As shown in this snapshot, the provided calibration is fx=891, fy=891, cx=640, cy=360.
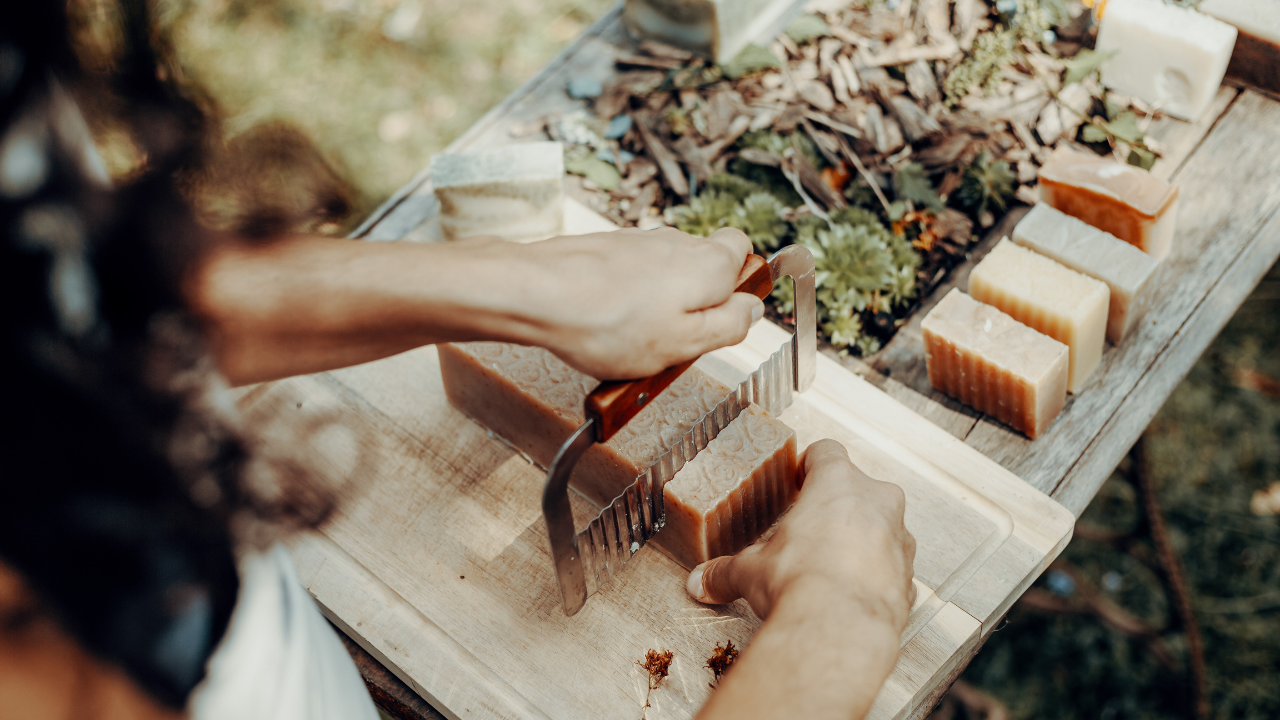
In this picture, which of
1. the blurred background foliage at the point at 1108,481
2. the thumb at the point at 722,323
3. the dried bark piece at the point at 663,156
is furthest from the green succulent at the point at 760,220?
the blurred background foliage at the point at 1108,481

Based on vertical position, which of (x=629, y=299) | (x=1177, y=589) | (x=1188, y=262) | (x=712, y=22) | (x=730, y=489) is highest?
(x=629, y=299)

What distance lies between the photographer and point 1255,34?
6.75 feet

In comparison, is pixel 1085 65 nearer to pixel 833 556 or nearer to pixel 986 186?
pixel 986 186

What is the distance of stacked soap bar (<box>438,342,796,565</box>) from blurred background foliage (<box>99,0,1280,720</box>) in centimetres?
70

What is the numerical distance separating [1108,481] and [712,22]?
1.88 meters

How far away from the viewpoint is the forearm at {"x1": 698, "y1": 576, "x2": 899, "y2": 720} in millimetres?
1099

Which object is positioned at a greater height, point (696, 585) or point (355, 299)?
point (355, 299)

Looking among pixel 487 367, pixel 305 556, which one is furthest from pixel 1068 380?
pixel 305 556

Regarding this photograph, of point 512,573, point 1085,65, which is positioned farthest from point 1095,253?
point 512,573

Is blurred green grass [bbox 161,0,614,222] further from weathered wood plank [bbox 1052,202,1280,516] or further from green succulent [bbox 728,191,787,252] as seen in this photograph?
weathered wood plank [bbox 1052,202,1280,516]

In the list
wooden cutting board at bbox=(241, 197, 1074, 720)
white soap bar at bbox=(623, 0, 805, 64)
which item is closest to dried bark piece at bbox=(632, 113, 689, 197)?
white soap bar at bbox=(623, 0, 805, 64)

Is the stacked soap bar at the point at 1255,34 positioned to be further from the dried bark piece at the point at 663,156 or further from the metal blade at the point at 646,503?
the metal blade at the point at 646,503

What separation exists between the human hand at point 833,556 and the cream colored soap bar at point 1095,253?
622mm

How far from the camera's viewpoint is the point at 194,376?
826 millimetres
